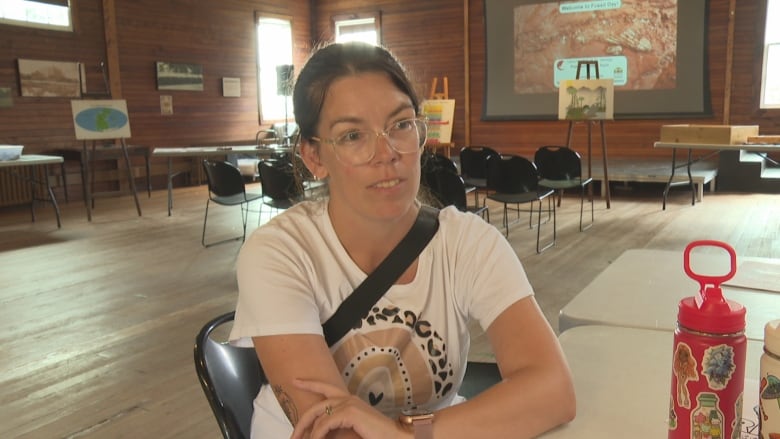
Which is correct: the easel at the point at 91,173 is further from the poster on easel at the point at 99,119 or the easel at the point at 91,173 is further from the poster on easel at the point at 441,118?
the poster on easel at the point at 441,118

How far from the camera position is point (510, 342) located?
3.67 feet

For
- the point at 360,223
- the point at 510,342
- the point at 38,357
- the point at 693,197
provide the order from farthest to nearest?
the point at 693,197, the point at 38,357, the point at 360,223, the point at 510,342

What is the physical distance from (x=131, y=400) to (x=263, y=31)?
30.7 feet

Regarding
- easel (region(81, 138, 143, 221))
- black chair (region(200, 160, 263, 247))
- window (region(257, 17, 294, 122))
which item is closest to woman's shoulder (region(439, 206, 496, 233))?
black chair (region(200, 160, 263, 247))

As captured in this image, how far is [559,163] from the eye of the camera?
6.00 m

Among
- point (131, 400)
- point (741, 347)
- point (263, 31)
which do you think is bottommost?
point (131, 400)

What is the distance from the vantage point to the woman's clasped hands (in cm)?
94

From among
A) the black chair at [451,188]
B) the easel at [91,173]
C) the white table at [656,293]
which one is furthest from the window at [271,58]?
the white table at [656,293]

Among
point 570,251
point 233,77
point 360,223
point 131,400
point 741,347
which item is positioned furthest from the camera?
point 233,77

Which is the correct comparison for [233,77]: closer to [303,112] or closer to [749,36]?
[749,36]

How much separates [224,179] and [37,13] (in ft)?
14.6

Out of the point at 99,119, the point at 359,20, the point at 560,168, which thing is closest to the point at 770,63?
the point at 560,168

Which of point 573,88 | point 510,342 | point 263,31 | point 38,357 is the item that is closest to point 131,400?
point 38,357

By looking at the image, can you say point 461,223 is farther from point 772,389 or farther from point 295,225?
point 772,389
